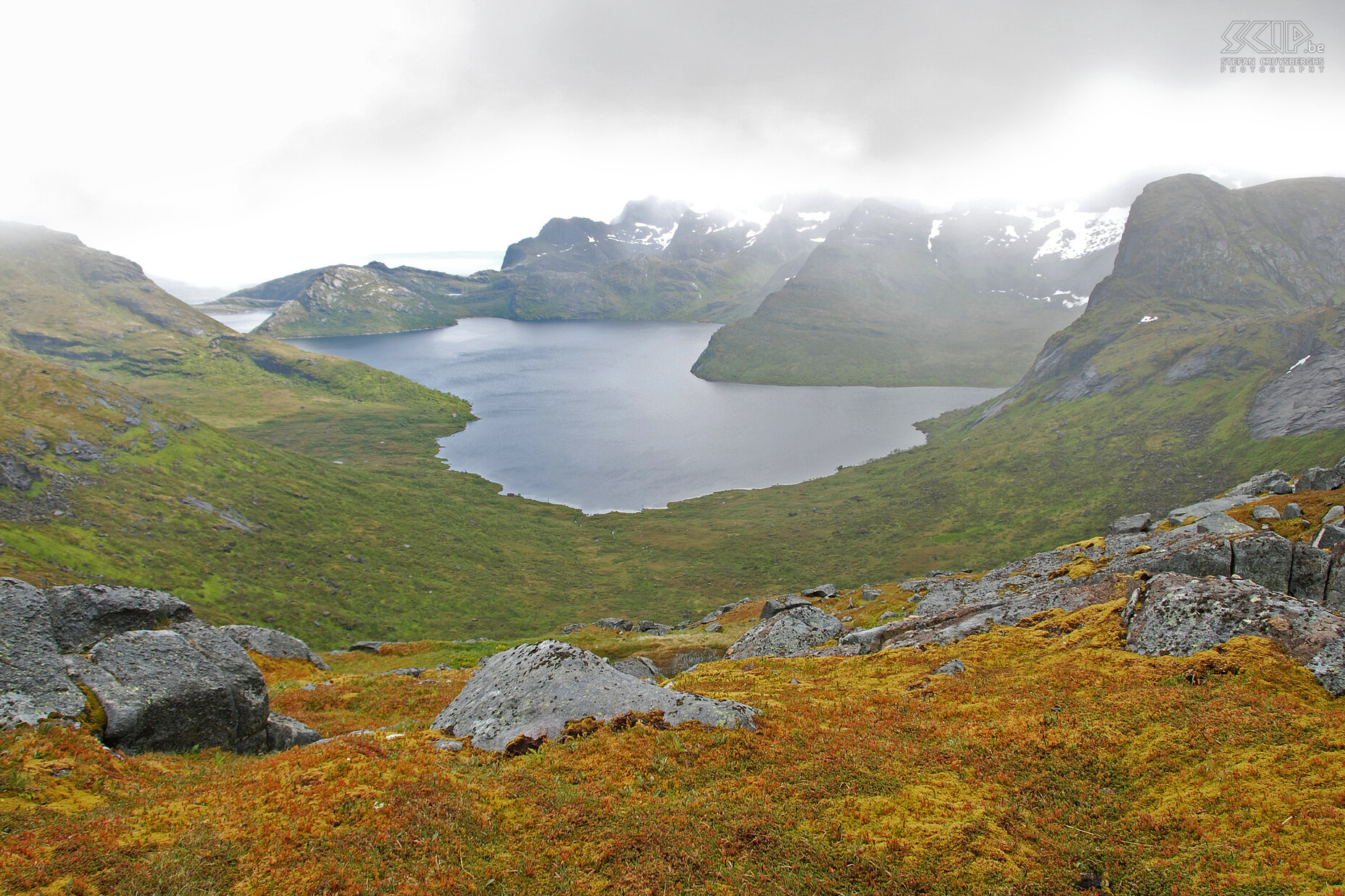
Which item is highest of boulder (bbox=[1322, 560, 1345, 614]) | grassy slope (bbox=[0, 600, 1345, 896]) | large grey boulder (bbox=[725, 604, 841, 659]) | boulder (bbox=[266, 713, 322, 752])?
boulder (bbox=[1322, 560, 1345, 614])

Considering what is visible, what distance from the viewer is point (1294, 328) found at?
14800 centimetres

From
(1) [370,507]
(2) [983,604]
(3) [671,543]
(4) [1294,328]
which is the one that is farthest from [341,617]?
(4) [1294,328]

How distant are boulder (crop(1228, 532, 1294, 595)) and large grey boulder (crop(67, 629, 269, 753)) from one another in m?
39.2

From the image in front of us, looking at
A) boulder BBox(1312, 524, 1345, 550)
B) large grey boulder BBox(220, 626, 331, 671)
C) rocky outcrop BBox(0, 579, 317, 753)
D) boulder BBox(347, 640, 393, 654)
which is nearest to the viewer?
rocky outcrop BBox(0, 579, 317, 753)

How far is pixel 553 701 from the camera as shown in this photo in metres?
18.9

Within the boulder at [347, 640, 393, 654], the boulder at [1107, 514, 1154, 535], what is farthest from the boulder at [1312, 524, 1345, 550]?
the boulder at [347, 640, 393, 654]

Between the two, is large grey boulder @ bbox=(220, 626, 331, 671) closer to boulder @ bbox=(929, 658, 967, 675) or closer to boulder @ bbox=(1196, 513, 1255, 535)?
boulder @ bbox=(929, 658, 967, 675)

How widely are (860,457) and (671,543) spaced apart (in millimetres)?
84244

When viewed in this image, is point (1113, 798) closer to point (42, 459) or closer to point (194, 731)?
point (194, 731)

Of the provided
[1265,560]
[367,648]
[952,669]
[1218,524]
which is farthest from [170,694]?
[1218,524]

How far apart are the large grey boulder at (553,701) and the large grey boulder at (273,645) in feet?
86.7

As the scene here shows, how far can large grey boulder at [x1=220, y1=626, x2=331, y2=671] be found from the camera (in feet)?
130

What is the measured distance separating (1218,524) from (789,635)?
28.2 metres

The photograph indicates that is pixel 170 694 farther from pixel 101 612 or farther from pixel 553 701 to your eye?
pixel 553 701
